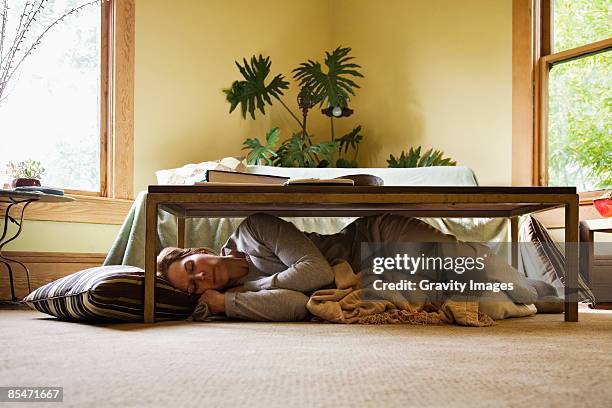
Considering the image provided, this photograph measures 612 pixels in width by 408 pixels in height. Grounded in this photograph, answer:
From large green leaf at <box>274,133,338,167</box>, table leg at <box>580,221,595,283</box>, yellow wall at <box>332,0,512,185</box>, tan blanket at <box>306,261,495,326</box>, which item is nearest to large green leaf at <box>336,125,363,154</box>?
yellow wall at <box>332,0,512,185</box>

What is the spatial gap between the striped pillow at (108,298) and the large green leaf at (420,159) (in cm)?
259

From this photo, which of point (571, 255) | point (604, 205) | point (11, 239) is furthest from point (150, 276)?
point (604, 205)

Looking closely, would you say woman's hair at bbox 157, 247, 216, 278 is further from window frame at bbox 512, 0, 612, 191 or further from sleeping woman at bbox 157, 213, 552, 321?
window frame at bbox 512, 0, 612, 191

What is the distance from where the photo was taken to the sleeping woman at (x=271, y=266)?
237 cm

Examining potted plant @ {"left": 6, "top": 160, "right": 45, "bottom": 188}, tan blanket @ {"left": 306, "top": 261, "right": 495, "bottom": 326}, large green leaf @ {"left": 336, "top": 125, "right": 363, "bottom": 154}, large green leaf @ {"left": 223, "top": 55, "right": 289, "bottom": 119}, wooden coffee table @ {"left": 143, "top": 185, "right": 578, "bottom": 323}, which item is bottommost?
tan blanket @ {"left": 306, "top": 261, "right": 495, "bottom": 326}

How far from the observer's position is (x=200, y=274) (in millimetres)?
2404

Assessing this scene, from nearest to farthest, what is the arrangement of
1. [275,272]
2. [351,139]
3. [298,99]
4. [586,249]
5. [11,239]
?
[275,272] < [11,239] < [586,249] < [298,99] < [351,139]

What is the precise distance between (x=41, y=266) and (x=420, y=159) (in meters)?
2.42

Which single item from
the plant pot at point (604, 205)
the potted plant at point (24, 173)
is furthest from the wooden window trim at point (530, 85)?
the potted plant at point (24, 173)

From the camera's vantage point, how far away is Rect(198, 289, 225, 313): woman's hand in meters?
2.38

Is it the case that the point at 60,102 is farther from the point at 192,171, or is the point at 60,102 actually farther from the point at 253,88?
the point at 253,88

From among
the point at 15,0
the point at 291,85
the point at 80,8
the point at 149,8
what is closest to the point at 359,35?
the point at 291,85

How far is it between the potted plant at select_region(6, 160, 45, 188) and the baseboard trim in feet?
1.35

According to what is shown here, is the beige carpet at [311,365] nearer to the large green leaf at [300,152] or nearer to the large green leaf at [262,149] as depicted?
the large green leaf at [262,149]
